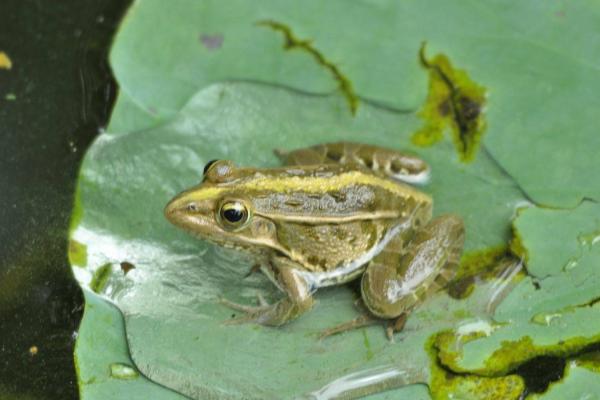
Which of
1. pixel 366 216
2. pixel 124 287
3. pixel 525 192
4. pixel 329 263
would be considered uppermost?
pixel 525 192

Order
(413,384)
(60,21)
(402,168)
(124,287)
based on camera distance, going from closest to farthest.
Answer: (413,384) → (124,287) → (402,168) → (60,21)

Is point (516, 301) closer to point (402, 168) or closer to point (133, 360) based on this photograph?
point (402, 168)

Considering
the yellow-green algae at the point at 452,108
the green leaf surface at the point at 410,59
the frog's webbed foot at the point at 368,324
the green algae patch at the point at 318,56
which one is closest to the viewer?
the frog's webbed foot at the point at 368,324

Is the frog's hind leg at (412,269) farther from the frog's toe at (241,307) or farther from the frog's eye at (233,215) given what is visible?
the frog's eye at (233,215)

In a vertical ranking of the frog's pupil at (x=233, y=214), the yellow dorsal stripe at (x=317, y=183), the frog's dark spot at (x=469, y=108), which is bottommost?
the frog's pupil at (x=233, y=214)

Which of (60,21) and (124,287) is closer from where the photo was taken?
(124,287)

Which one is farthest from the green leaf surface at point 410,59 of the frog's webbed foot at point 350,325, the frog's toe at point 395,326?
the frog's webbed foot at point 350,325

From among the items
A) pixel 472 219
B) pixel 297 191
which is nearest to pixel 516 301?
pixel 472 219

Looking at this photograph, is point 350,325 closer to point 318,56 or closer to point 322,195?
point 322,195
